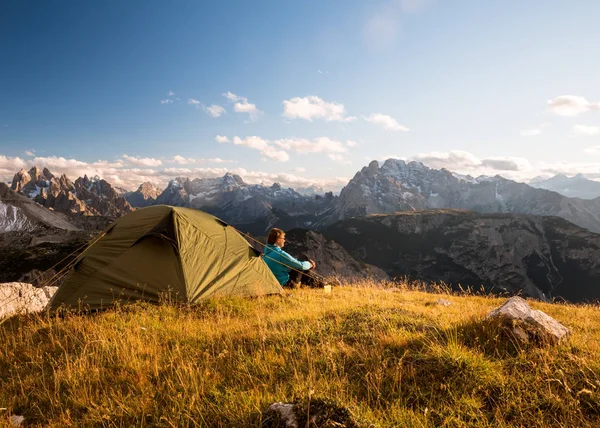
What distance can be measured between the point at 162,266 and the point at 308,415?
859 cm

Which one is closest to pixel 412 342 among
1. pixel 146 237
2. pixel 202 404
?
pixel 202 404

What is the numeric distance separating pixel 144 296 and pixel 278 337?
588 centimetres

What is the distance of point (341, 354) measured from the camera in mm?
5055

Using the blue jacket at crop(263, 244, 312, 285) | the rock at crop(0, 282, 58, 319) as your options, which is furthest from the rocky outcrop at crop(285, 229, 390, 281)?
the rock at crop(0, 282, 58, 319)

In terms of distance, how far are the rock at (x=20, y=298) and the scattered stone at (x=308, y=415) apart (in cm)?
1055

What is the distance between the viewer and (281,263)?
530 inches

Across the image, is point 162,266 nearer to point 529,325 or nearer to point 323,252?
point 529,325

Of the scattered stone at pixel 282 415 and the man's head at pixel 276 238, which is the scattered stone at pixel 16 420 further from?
the man's head at pixel 276 238

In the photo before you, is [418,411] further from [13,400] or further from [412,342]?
[13,400]

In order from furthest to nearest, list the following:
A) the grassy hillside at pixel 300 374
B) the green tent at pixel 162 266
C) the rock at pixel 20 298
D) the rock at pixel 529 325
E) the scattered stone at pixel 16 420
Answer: the rock at pixel 20 298
the green tent at pixel 162 266
the rock at pixel 529 325
the scattered stone at pixel 16 420
the grassy hillside at pixel 300 374

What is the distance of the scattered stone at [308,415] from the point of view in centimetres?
304

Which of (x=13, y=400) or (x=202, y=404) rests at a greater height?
(x=202, y=404)

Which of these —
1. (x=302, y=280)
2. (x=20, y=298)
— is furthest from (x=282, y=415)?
(x=20, y=298)

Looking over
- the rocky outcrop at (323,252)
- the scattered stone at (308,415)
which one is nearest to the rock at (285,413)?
the scattered stone at (308,415)
